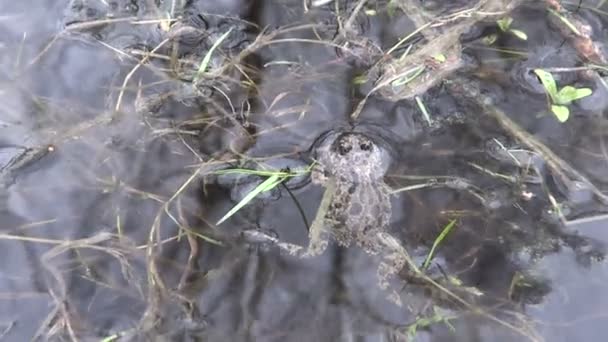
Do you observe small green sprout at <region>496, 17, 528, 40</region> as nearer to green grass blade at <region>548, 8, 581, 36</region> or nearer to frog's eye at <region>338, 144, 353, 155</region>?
green grass blade at <region>548, 8, 581, 36</region>

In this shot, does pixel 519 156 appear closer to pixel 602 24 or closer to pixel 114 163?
pixel 602 24

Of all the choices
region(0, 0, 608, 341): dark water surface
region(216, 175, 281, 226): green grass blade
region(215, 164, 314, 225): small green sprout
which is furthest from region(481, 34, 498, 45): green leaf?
region(216, 175, 281, 226): green grass blade

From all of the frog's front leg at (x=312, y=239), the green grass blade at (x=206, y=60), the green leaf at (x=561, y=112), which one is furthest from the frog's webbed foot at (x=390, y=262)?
the green grass blade at (x=206, y=60)

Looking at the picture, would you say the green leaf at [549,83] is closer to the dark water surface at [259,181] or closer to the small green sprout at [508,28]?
the dark water surface at [259,181]

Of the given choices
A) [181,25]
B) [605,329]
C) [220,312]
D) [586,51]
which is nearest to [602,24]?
[586,51]

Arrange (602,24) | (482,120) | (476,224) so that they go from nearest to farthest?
(476,224)
(482,120)
(602,24)

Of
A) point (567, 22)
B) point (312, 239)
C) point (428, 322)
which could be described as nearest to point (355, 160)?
point (312, 239)

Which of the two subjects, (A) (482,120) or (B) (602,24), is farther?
(B) (602,24)
